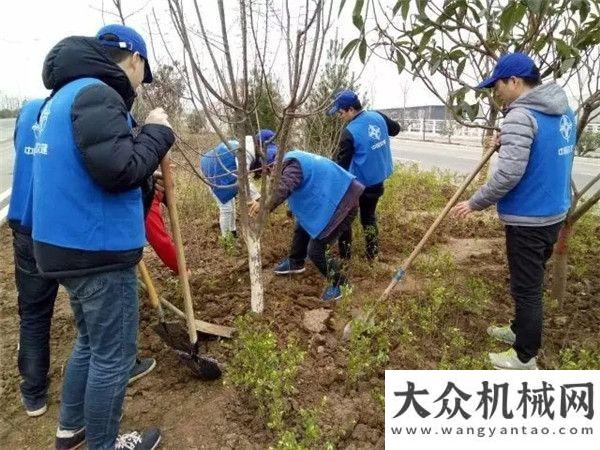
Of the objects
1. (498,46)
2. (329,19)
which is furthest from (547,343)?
(329,19)

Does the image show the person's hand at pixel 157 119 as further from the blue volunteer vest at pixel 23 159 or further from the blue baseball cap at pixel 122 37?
the blue volunteer vest at pixel 23 159

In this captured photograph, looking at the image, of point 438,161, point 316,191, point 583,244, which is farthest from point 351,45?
point 438,161

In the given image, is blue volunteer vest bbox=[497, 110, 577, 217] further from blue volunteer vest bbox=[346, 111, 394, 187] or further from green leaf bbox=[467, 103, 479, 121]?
blue volunteer vest bbox=[346, 111, 394, 187]

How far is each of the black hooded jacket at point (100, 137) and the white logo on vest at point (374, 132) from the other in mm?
2248

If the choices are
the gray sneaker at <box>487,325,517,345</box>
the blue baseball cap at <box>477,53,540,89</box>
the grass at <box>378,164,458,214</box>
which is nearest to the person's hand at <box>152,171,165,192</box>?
the blue baseball cap at <box>477,53,540,89</box>

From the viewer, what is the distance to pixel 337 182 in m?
3.03

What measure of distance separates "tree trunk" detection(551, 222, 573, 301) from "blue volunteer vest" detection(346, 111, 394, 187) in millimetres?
1362

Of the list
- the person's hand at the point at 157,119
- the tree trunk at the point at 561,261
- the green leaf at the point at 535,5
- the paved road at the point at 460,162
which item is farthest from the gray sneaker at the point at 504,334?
the paved road at the point at 460,162

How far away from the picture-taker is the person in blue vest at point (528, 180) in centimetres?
211

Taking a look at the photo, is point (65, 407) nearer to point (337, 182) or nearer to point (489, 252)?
point (337, 182)

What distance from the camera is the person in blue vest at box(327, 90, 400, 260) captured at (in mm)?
3578

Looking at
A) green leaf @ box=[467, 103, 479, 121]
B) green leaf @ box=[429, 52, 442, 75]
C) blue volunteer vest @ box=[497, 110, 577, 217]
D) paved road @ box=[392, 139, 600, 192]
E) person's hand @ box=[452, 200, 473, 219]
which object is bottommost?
paved road @ box=[392, 139, 600, 192]

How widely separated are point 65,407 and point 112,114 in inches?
48.0

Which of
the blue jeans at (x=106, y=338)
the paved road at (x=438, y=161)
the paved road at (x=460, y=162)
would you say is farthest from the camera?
the paved road at (x=460, y=162)
